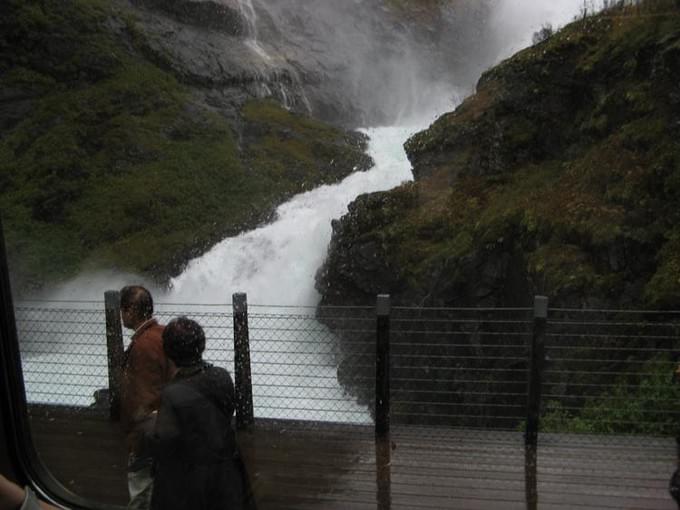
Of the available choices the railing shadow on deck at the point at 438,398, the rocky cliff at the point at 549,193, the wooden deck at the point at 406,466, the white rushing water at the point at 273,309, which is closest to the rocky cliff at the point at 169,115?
the white rushing water at the point at 273,309

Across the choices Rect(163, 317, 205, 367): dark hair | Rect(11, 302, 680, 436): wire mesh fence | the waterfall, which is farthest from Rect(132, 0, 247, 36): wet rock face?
Rect(163, 317, 205, 367): dark hair

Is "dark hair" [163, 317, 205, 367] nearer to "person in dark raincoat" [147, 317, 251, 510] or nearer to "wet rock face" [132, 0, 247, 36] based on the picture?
"person in dark raincoat" [147, 317, 251, 510]

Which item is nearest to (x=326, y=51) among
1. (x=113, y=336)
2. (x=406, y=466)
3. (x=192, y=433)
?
(x=113, y=336)

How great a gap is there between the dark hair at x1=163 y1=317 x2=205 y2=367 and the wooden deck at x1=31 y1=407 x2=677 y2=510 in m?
1.25

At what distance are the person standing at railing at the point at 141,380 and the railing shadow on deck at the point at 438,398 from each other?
0.93 m

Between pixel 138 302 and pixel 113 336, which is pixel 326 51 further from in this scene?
pixel 138 302

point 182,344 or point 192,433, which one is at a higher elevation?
point 182,344

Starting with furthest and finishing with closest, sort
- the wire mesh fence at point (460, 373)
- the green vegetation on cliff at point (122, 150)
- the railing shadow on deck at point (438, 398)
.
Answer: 1. the green vegetation on cliff at point (122, 150)
2. the wire mesh fence at point (460, 373)
3. the railing shadow on deck at point (438, 398)

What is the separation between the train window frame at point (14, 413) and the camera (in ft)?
9.95

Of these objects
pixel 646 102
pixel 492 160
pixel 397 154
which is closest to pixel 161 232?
pixel 397 154

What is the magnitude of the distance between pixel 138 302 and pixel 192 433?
677mm

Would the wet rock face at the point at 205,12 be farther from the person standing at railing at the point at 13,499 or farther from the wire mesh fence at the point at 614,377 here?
the person standing at railing at the point at 13,499

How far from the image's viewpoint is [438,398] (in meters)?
6.05

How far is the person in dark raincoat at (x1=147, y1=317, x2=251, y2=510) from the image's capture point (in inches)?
99.4
